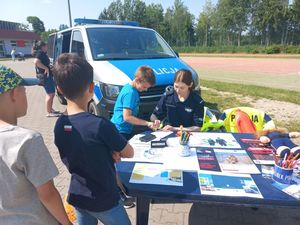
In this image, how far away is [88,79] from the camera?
1634 millimetres

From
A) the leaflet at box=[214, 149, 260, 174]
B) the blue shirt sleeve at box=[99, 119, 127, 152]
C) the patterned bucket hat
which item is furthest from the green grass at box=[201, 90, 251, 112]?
the patterned bucket hat

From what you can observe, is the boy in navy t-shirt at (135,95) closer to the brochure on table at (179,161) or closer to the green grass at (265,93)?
the brochure on table at (179,161)

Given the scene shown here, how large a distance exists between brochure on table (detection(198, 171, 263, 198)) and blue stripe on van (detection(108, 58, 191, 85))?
2967 mm

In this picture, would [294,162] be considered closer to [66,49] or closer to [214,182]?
[214,182]

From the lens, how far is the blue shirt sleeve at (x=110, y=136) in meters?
1.59

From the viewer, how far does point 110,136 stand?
1.61 m

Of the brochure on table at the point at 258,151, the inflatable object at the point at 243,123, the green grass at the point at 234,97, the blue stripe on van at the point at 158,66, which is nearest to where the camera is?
the brochure on table at the point at 258,151

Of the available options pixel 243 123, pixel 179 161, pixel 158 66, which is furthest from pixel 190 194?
pixel 158 66

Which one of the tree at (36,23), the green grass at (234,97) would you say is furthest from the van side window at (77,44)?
the tree at (36,23)

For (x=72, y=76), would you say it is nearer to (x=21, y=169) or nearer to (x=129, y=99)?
(x=21, y=169)

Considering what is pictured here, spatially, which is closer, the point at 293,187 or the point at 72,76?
the point at 72,76

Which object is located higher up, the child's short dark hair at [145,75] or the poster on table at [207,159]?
the child's short dark hair at [145,75]

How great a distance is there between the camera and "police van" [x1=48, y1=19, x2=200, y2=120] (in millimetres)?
4680

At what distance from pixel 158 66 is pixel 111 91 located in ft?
3.73
